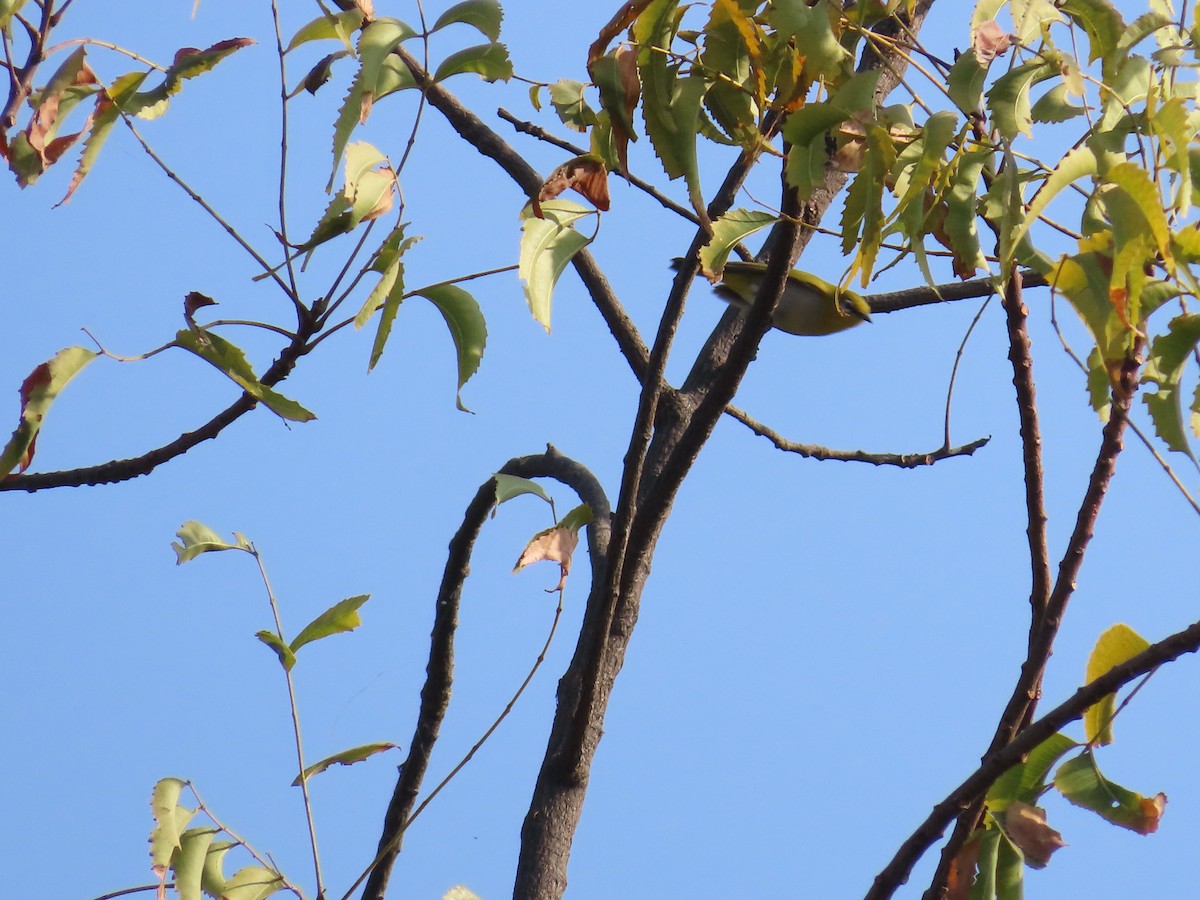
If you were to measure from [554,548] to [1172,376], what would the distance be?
0.84m

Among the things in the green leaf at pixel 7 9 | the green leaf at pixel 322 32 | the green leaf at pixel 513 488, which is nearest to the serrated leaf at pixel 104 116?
the green leaf at pixel 7 9

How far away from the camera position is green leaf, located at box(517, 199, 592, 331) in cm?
120

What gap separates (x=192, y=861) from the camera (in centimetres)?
165

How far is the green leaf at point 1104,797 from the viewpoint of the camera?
1.13m

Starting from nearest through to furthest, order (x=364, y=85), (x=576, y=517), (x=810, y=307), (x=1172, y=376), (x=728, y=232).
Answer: (x=1172, y=376) → (x=364, y=85) → (x=728, y=232) → (x=576, y=517) → (x=810, y=307)

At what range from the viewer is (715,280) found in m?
1.32

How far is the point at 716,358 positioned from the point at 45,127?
1362mm

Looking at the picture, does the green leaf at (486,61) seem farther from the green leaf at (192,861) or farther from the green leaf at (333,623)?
the green leaf at (192,861)

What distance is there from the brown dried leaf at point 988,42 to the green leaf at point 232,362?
2.51 feet

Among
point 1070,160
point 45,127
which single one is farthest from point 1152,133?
point 45,127

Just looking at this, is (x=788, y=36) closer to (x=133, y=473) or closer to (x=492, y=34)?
(x=492, y=34)

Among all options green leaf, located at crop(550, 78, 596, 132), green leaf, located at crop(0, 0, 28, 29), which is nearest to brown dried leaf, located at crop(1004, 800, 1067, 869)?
green leaf, located at crop(550, 78, 596, 132)

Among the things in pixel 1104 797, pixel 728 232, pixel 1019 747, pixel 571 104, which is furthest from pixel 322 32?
pixel 1104 797

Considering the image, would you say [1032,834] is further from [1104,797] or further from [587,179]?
[587,179]
